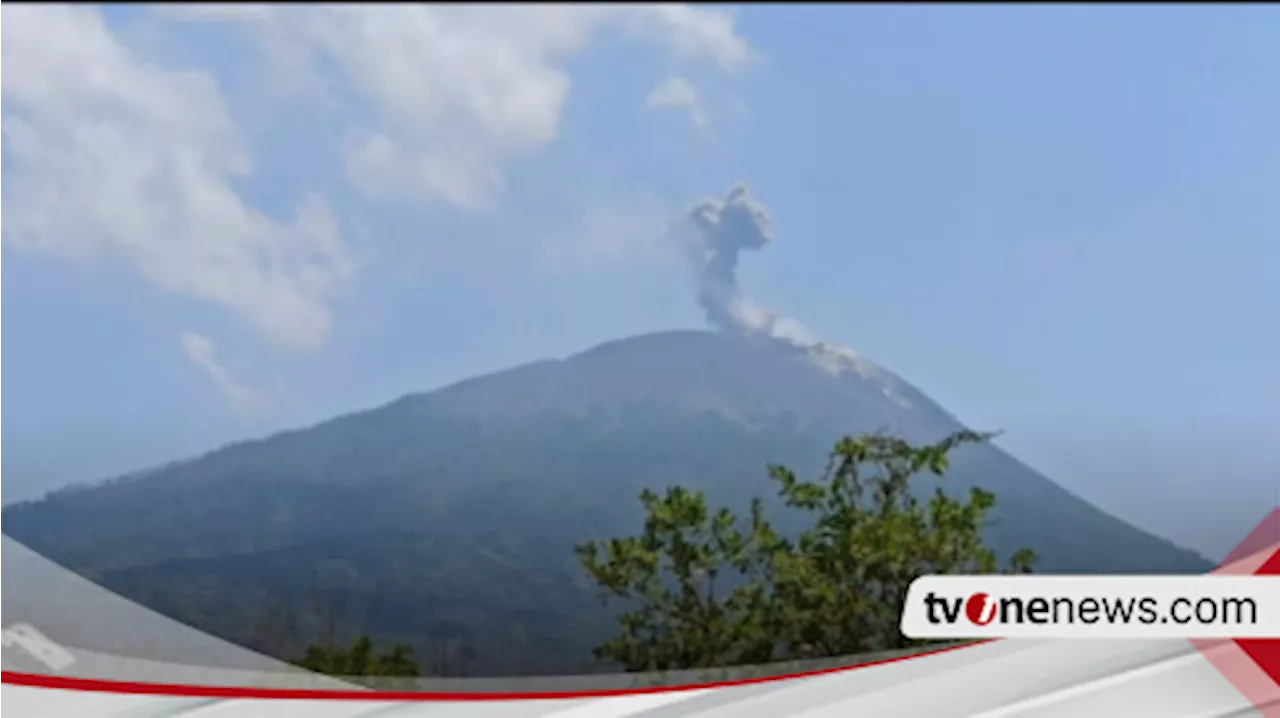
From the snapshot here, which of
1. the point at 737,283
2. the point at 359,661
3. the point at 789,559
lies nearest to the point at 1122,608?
the point at 789,559

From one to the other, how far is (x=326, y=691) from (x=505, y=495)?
0.42m

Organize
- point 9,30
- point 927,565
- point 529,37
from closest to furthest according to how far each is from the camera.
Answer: point 9,30 → point 529,37 → point 927,565

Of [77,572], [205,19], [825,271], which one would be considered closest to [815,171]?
[825,271]

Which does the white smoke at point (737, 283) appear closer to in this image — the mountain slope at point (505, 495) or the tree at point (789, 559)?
the mountain slope at point (505, 495)


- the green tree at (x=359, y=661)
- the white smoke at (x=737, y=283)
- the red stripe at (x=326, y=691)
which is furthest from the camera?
the white smoke at (x=737, y=283)

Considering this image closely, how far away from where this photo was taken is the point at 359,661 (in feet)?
5.11

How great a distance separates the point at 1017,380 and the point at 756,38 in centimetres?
61

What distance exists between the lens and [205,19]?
137cm

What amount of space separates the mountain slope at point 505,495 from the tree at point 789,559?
3 centimetres

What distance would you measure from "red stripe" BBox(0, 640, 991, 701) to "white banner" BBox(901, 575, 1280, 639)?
49mm

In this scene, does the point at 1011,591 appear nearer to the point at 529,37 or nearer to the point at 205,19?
the point at 529,37

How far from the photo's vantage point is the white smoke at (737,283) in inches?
64.5


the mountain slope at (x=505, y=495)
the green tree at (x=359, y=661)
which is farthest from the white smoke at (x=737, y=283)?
the green tree at (x=359, y=661)

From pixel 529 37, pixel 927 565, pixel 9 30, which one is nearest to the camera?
pixel 9 30
